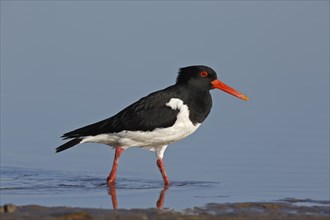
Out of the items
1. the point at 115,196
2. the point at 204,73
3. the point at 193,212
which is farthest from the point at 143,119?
the point at 193,212

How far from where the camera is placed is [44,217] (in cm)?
732

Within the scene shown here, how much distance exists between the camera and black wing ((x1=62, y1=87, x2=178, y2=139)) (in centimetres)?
1062

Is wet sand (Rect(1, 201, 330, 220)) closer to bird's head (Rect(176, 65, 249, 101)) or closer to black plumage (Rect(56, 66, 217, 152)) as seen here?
black plumage (Rect(56, 66, 217, 152))

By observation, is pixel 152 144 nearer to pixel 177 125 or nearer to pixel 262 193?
pixel 177 125

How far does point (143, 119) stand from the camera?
10.7 meters

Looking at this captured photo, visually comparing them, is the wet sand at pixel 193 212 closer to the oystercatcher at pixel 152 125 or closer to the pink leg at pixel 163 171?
the pink leg at pixel 163 171

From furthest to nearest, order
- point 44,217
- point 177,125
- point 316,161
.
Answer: point 316,161 → point 177,125 → point 44,217

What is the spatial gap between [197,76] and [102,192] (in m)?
2.13

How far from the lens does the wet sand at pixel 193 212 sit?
292 inches

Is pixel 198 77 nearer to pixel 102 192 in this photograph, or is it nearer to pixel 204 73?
pixel 204 73

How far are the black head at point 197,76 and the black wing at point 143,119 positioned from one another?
1.44 ft

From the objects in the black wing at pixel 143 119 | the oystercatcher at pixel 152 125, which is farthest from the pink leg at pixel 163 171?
the black wing at pixel 143 119

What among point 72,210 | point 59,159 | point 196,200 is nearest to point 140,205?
point 196,200

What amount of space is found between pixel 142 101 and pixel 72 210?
325 centimetres
